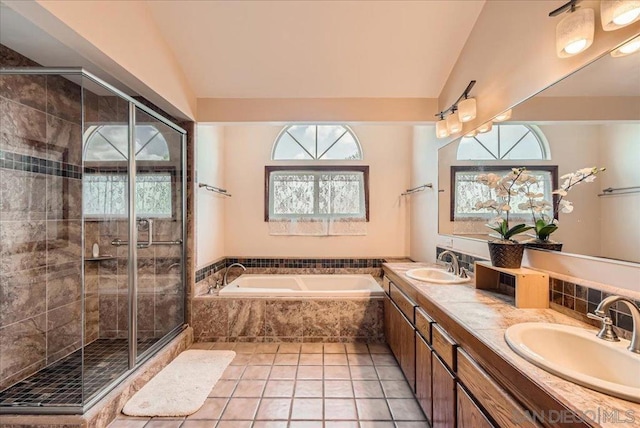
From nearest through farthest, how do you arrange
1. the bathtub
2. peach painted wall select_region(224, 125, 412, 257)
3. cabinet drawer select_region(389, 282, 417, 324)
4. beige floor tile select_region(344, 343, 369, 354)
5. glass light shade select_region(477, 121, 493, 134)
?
cabinet drawer select_region(389, 282, 417, 324), glass light shade select_region(477, 121, 493, 134), beige floor tile select_region(344, 343, 369, 354), the bathtub, peach painted wall select_region(224, 125, 412, 257)

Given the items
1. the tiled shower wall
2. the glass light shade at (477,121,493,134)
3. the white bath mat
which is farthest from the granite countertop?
the tiled shower wall

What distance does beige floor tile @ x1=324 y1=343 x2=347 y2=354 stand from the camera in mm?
2756

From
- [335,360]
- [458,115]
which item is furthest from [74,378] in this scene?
[458,115]

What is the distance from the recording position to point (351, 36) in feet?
7.68

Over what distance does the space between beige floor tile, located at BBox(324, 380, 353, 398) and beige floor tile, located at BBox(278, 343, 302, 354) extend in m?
0.60

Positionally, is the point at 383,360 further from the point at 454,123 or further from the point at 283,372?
the point at 454,123

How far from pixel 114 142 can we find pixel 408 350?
9.37ft

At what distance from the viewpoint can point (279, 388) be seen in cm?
217

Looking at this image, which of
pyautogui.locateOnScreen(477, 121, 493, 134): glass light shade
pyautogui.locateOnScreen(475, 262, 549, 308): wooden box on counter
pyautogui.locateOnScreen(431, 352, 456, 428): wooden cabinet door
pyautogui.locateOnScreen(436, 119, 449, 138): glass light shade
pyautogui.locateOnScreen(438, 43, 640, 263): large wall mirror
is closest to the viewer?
pyautogui.locateOnScreen(438, 43, 640, 263): large wall mirror

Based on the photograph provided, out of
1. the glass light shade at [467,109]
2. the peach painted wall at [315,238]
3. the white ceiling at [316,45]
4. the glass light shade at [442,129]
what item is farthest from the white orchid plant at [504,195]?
the peach painted wall at [315,238]

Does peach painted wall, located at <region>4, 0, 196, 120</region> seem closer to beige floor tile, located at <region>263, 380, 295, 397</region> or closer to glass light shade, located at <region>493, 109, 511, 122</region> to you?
beige floor tile, located at <region>263, 380, 295, 397</region>

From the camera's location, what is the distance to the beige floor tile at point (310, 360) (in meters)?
2.54

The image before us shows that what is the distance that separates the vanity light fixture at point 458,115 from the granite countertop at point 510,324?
1270 mm

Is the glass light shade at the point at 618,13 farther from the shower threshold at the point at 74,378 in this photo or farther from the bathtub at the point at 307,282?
the shower threshold at the point at 74,378
